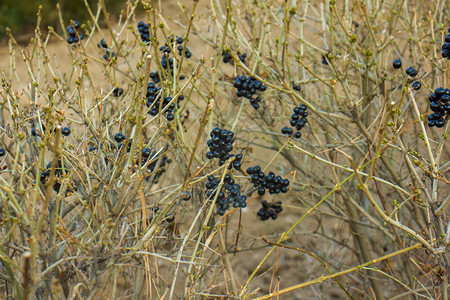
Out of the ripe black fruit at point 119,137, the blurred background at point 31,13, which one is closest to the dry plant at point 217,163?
the ripe black fruit at point 119,137

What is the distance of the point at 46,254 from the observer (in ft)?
5.77

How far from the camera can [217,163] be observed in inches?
103

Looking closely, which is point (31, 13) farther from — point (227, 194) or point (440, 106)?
point (440, 106)

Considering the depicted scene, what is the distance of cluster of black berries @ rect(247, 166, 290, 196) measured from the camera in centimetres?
256

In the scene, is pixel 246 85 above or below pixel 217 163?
above

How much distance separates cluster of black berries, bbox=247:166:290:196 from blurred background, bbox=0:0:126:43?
6.11 meters

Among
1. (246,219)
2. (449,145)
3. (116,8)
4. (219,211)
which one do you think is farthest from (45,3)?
(219,211)

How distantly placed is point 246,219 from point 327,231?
0.88 metres

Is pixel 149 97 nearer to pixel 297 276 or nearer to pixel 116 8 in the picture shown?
pixel 297 276

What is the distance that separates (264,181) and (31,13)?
277 inches

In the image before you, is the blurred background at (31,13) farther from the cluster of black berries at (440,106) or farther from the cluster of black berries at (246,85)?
the cluster of black berries at (440,106)

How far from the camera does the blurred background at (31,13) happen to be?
812 centimetres

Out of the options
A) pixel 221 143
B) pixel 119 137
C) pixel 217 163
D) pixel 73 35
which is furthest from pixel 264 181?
pixel 73 35

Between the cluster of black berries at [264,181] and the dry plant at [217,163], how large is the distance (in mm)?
69
